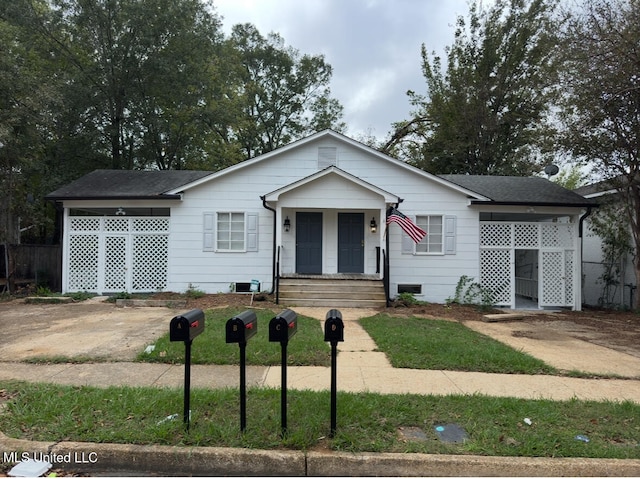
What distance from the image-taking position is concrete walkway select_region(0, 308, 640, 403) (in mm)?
4758

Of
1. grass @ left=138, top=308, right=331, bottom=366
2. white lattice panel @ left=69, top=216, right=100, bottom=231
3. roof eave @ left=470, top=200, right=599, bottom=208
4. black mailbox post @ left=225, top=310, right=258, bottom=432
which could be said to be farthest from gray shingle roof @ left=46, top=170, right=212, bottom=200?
black mailbox post @ left=225, top=310, right=258, bottom=432

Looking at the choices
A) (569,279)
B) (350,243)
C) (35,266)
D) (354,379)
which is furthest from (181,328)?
(35,266)

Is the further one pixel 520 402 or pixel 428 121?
pixel 428 121

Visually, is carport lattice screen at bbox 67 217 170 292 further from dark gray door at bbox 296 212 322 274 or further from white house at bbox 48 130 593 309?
dark gray door at bbox 296 212 322 274

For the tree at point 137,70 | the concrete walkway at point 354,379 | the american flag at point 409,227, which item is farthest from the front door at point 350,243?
the tree at point 137,70

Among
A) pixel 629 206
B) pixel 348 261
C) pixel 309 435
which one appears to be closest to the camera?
pixel 309 435

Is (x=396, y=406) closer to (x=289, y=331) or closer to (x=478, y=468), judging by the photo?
(x=478, y=468)

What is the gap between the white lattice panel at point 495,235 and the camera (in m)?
12.8

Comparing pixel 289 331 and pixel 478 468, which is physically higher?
pixel 289 331

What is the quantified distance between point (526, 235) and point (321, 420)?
1124cm

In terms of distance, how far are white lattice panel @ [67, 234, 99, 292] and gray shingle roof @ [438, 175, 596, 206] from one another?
38.5ft

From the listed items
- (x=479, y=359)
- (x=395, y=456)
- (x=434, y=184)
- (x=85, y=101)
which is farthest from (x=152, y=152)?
(x=395, y=456)

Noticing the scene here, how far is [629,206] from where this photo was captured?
12.4m

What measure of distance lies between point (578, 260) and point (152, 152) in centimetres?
2005
